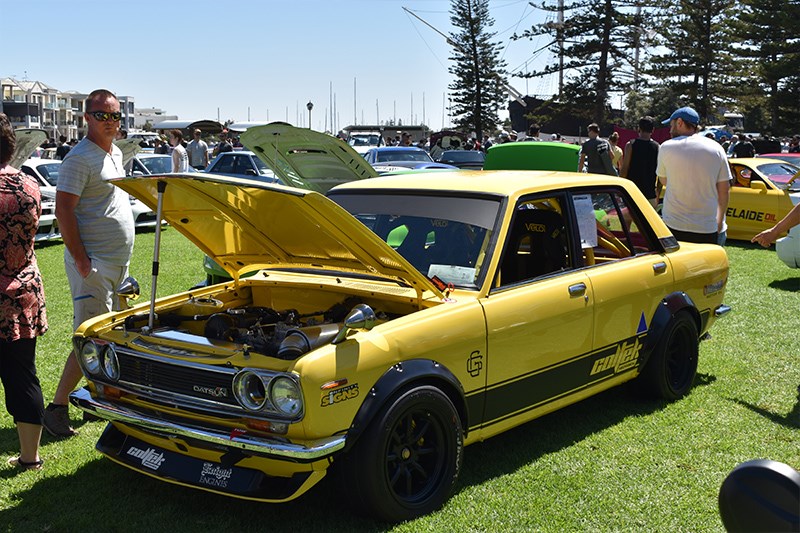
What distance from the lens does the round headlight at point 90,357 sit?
449 centimetres

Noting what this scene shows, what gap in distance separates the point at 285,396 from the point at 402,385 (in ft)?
1.86

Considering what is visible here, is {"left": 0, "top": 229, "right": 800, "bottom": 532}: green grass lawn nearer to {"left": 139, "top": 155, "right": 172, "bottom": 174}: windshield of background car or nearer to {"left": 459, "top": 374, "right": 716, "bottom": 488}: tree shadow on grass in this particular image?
{"left": 459, "top": 374, "right": 716, "bottom": 488}: tree shadow on grass

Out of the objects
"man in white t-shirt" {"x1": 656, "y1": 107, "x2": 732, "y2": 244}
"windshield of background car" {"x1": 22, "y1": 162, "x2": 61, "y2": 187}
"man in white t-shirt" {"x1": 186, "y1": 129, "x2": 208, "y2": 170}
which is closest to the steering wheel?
"man in white t-shirt" {"x1": 656, "y1": 107, "x2": 732, "y2": 244}

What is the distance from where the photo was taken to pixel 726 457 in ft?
16.6

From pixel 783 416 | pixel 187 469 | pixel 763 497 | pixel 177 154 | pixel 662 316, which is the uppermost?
pixel 177 154

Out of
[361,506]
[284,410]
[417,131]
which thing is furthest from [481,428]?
[417,131]

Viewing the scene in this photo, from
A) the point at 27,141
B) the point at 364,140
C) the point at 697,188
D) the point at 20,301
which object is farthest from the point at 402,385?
the point at 364,140

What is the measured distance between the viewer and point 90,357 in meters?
4.55

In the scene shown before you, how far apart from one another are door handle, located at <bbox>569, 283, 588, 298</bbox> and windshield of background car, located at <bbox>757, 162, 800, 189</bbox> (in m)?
10.4

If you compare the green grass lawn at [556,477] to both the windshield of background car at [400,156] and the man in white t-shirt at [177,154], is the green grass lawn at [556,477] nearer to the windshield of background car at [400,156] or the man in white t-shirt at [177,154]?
the man in white t-shirt at [177,154]

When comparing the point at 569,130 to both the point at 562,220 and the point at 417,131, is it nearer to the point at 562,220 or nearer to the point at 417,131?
the point at 417,131

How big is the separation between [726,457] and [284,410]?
2.74 meters

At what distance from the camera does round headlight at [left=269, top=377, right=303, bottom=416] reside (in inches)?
148

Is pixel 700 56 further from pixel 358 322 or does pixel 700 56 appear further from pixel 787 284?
pixel 358 322
